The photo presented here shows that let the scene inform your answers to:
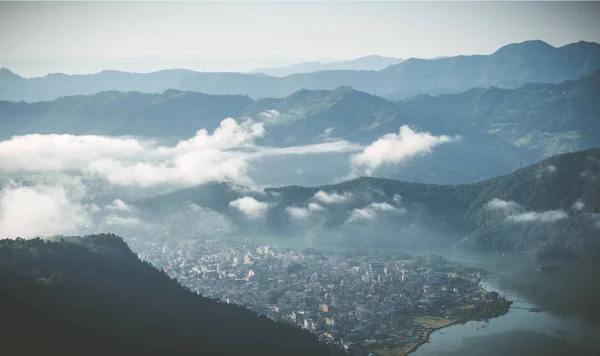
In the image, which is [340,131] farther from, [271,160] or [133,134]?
[133,134]

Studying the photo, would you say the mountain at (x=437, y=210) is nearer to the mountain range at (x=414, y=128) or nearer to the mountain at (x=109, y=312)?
the mountain range at (x=414, y=128)

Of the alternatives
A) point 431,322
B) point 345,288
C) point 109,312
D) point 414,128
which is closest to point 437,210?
point 345,288

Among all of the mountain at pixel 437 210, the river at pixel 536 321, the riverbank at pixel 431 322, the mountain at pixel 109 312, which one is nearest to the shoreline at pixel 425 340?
the riverbank at pixel 431 322

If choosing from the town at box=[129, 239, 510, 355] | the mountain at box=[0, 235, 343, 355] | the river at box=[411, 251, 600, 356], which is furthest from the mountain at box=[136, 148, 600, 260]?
the mountain at box=[0, 235, 343, 355]

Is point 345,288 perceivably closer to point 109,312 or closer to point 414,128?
point 109,312

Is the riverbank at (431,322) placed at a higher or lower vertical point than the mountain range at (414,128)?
lower
